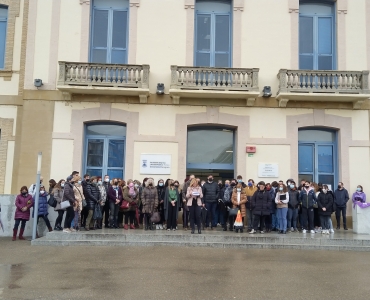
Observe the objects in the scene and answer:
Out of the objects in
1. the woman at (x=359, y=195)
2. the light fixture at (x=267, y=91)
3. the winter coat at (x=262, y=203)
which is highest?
the light fixture at (x=267, y=91)

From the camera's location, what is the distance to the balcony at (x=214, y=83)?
1457cm

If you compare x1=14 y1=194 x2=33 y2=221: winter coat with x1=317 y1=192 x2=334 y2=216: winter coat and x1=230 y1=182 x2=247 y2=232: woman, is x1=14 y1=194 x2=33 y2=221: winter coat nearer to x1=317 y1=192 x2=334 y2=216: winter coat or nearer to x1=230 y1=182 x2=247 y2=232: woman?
x1=230 y1=182 x2=247 y2=232: woman

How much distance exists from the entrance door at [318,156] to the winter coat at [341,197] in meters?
1.09

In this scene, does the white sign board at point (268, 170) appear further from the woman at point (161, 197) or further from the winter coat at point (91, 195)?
the winter coat at point (91, 195)

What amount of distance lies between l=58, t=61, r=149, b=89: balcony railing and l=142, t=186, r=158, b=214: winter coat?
3.97 meters

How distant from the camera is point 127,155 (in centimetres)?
1478

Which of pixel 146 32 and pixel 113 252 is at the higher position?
pixel 146 32

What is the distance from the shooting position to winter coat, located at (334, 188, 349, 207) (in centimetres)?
1402

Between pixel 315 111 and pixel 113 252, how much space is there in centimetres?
914

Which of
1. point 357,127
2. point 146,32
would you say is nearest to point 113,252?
point 146,32

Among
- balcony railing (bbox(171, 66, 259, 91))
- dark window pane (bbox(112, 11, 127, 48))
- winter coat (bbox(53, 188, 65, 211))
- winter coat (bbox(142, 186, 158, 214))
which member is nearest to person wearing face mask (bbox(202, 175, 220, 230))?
winter coat (bbox(142, 186, 158, 214))

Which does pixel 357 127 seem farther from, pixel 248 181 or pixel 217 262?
pixel 217 262

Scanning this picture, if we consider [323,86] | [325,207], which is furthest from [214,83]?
[325,207]

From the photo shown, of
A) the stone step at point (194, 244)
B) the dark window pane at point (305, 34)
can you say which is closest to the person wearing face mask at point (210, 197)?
the stone step at point (194, 244)
